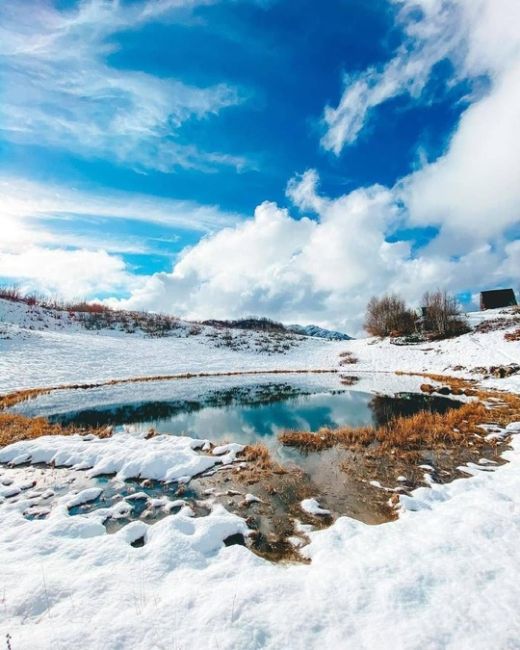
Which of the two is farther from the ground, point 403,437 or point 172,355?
point 172,355

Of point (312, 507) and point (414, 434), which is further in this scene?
point (414, 434)

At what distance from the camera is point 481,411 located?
16.2 meters

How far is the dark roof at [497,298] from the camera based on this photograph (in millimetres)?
63062

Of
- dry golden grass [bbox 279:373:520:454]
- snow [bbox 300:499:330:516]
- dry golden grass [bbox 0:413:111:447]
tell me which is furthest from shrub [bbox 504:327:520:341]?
dry golden grass [bbox 0:413:111:447]

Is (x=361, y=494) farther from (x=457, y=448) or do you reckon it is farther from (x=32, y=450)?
(x=32, y=450)

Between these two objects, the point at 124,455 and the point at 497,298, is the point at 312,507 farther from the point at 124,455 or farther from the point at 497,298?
the point at 497,298

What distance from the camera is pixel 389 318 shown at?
58.4 m

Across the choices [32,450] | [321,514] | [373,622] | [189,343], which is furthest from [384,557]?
[189,343]

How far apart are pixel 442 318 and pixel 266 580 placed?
5482cm

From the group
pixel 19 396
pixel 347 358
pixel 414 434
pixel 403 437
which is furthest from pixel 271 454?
pixel 347 358

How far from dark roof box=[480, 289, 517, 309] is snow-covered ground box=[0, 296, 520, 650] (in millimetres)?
66205

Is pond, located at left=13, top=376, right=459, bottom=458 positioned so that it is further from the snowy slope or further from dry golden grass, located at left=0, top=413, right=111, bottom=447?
the snowy slope

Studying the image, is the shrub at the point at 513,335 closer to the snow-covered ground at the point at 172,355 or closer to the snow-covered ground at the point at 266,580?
the snow-covered ground at the point at 172,355

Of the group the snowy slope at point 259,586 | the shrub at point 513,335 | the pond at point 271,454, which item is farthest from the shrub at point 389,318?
the snowy slope at point 259,586
